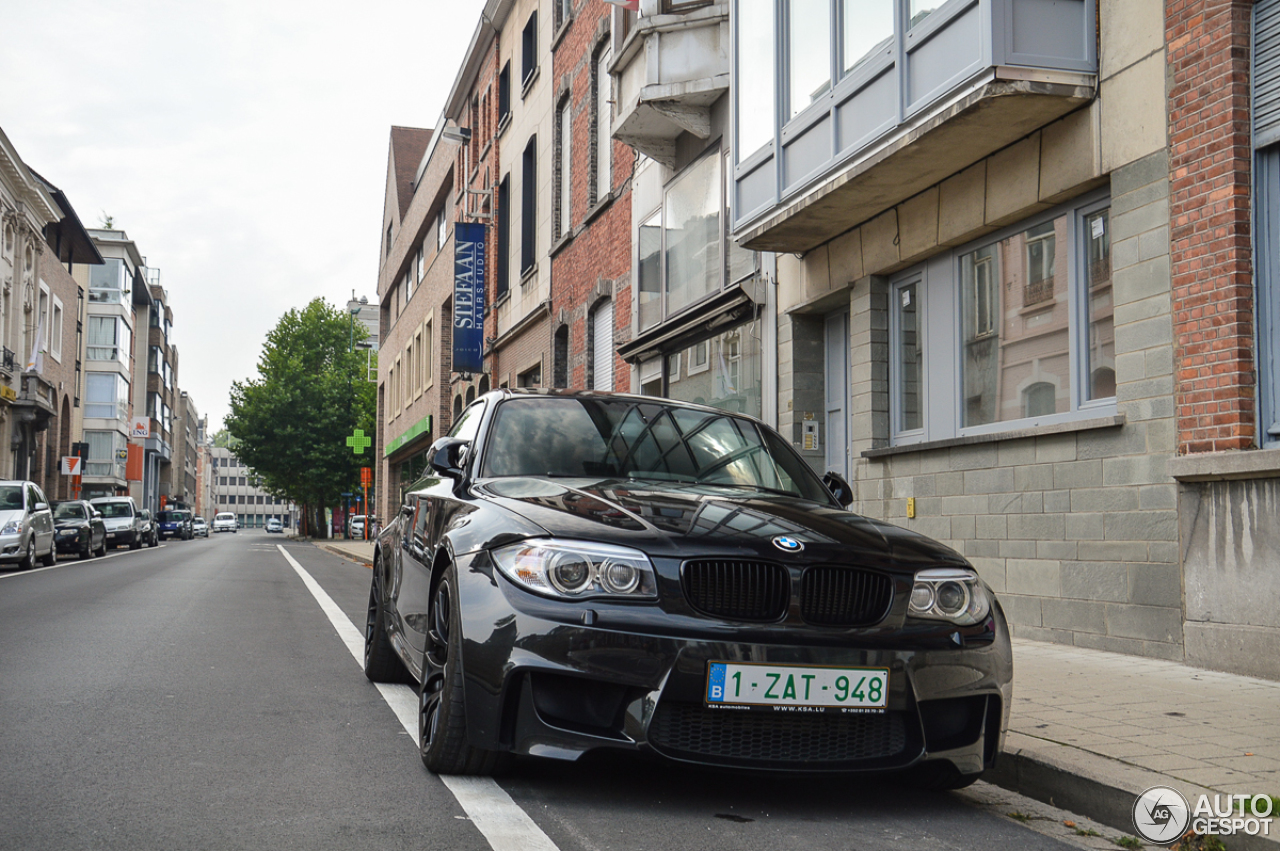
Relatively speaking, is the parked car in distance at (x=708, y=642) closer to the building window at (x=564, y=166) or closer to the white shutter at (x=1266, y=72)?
the white shutter at (x=1266, y=72)

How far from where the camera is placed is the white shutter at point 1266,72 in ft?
23.7

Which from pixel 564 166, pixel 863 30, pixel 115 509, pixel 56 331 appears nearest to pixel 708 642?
pixel 863 30

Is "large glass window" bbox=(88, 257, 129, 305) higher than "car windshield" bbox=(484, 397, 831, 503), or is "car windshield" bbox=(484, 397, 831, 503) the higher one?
"large glass window" bbox=(88, 257, 129, 305)

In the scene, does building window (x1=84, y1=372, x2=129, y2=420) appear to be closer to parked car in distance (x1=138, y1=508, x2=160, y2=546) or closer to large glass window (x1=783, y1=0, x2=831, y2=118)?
parked car in distance (x1=138, y1=508, x2=160, y2=546)

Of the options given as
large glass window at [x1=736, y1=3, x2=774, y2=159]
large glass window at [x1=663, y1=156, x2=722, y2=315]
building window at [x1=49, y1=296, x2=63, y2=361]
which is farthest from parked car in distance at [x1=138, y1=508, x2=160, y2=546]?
large glass window at [x1=736, y1=3, x2=774, y2=159]

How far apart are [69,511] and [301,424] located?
1548 inches

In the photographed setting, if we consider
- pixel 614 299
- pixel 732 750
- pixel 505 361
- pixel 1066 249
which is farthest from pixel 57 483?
pixel 732 750

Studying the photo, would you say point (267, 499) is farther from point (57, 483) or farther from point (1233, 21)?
point (1233, 21)

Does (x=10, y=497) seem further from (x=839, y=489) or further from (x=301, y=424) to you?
(x=301, y=424)

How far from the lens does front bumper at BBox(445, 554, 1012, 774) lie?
3.69 meters

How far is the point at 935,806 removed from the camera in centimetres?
427

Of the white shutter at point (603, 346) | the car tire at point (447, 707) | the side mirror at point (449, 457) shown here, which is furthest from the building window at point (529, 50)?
the car tire at point (447, 707)

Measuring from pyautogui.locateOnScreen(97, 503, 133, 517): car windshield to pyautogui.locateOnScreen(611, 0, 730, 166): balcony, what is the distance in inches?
1080

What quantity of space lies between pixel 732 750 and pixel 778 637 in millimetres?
381
